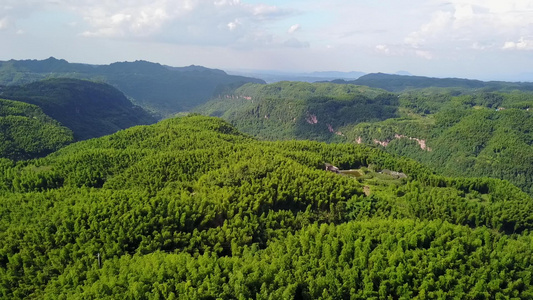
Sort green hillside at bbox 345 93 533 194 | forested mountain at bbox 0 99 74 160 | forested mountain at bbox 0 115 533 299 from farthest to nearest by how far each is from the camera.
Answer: green hillside at bbox 345 93 533 194 < forested mountain at bbox 0 99 74 160 < forested mountain at bbox 0 115 533 299

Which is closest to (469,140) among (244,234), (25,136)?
(244,234)

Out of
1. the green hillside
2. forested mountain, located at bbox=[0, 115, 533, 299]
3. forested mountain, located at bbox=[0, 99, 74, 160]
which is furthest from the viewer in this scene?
the green hillside

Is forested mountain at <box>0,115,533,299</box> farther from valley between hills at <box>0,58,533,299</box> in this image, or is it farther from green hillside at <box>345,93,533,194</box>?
green hillside at <box>345,93,533,194</box>

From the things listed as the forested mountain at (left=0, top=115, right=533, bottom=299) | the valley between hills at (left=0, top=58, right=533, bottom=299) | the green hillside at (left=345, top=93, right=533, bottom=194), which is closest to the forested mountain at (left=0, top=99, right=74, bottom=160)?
the valley between hills at (left=0, top=58, right=533, bottom=299)

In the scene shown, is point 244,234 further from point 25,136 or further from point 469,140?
point 469,140

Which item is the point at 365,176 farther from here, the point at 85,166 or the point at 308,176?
the point at 85,166

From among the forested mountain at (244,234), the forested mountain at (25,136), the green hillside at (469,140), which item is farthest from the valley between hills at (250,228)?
the green hillside at (469,140)

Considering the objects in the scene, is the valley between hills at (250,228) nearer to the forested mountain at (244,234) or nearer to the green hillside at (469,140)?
the forested mountain at (244,234)
